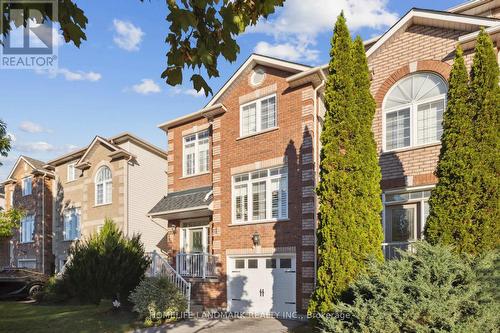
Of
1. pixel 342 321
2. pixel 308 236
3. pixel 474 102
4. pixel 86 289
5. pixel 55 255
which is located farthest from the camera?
pixel 55 255

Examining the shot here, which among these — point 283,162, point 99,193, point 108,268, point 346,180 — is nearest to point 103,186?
point 99,193

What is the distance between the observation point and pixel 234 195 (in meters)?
17.4

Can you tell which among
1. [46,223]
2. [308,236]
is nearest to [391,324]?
[308,236]

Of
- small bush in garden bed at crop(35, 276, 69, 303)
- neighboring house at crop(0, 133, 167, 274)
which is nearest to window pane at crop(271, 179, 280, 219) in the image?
neighboring house at crop(0, 133, 167, 274)

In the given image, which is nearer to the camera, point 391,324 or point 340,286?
point 391,324

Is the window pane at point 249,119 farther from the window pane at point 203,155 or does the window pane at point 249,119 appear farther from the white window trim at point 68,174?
the white window trim at point 68,174

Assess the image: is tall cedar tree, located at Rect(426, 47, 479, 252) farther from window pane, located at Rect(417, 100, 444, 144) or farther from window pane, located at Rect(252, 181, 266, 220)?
window pane, located at Rect(252, 181, 266, 220)

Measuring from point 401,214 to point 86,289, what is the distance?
1265 cm

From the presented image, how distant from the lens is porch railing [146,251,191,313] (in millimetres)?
15664

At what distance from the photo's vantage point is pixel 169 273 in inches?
652

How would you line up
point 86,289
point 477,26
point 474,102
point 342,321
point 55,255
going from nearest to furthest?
point 342,321
point 474,102
point 477,26
point 86,289
point 55,255

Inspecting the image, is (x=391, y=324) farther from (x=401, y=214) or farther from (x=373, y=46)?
(x=373, y=46)

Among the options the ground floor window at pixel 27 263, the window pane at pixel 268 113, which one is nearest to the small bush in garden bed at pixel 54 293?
the window pane at pixel 268 113

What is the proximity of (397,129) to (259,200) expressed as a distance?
5.29m
